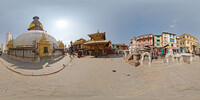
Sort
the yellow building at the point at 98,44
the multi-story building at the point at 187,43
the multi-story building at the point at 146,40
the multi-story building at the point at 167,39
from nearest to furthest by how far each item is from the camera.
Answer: the yellow building at the point at 98,44
the multi-story building at the point at 167,39
the multi-story building at the point at 187,43
the multi-story building at the point at 146,40

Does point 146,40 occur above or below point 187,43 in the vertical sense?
above

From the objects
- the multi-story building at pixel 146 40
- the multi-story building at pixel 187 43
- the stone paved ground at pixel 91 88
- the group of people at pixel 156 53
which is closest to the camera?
the stone paved ground at pixel 91 88

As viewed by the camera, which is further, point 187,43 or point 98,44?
point 187,43

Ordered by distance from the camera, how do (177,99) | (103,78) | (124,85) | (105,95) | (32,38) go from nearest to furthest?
1. (177,99)
2. (105,95)
3. (124,85)
4. (103,78)
5. (32,38)

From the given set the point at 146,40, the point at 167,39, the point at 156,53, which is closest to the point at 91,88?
the point at 156,53

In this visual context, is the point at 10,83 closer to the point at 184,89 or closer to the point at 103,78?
the point at 103,78

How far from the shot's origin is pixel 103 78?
439cm

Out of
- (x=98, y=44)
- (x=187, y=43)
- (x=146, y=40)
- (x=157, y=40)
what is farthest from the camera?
(x=146, y=40)

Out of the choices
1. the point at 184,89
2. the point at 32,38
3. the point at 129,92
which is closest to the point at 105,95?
the point at 129,92

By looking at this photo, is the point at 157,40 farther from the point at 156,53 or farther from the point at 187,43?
the point at 156,53

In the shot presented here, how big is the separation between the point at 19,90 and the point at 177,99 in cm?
695

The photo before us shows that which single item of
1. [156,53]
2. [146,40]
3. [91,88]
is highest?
[146,40]

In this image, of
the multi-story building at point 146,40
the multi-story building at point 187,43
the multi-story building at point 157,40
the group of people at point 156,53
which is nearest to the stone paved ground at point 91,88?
the group of people at point 156,53

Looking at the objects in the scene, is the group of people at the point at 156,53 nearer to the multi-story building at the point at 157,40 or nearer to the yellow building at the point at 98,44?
the yellow building at the point at 98,44
